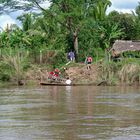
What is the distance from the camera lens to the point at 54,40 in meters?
47.1

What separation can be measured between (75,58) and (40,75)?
7.46 m

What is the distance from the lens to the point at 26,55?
40562 millimetres

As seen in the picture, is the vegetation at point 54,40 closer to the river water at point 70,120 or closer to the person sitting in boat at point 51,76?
the person sitting in boat at point 51,76

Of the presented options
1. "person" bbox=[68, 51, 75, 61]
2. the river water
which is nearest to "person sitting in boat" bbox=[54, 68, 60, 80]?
"person" bbox=[68, 51, 75, 61]

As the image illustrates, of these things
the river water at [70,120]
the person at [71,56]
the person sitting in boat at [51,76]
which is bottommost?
the river water at [70,120]

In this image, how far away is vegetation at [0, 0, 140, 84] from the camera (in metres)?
38.4

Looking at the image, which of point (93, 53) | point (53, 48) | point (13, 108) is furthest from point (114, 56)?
point (13, 108)

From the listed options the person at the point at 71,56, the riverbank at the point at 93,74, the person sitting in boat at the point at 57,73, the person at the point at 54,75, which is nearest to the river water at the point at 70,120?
the riverbank at the point at 93,74

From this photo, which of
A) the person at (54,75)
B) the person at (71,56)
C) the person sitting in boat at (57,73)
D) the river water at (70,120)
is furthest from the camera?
the person at (71,56)

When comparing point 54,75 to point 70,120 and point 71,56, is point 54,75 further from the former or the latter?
point 70,120

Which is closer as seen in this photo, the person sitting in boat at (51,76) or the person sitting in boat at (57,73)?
the person sitting in boat at (51,76)

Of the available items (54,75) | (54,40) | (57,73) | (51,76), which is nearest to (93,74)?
(57,73)

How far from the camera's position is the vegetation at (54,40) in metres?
38.4

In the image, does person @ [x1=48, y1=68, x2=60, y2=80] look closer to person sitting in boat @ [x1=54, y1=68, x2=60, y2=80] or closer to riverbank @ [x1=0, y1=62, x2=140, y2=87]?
person sitting in boat @ [x1=54, y1=68, x2=60, y2=80]
